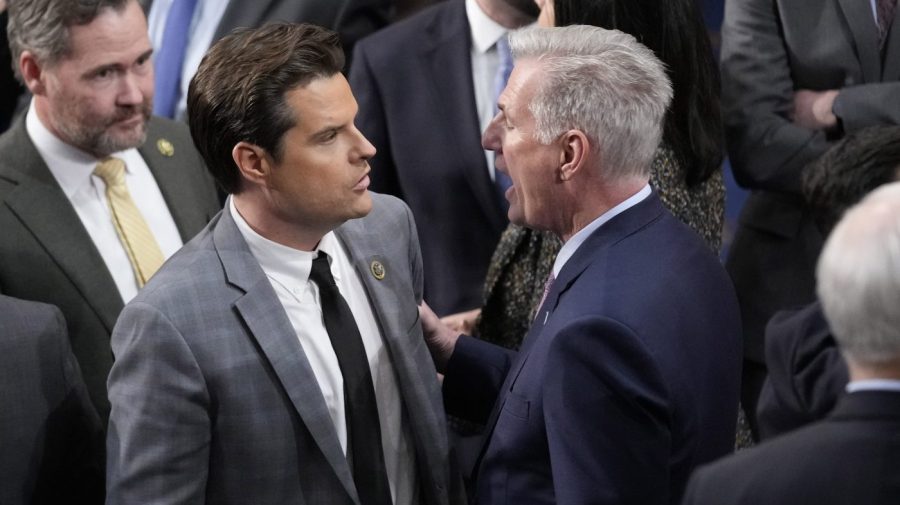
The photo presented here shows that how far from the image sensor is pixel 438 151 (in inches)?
153

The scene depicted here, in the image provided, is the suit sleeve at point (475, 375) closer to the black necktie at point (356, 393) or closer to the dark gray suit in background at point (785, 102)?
the black necktie at point (356, 393)

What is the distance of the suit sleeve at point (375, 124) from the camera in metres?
3.95

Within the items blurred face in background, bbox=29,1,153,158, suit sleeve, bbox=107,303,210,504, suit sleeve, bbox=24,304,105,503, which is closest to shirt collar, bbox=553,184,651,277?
suit sleeve, bbox=107,303,210,504

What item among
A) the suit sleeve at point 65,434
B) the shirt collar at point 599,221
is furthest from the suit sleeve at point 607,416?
the suit sleeve at point 65,434

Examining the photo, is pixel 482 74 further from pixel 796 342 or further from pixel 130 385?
pixel 130 385

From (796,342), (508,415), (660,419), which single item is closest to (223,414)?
(508,415)

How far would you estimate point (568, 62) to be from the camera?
2732mm

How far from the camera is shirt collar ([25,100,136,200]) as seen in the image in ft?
11.5

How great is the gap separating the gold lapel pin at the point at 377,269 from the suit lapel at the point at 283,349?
0.30 meters

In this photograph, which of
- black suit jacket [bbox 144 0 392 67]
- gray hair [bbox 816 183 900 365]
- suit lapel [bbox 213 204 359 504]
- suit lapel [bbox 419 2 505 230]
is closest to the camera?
gray hair [bbox 816 183 900 365]

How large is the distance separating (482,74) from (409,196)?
0.42 m

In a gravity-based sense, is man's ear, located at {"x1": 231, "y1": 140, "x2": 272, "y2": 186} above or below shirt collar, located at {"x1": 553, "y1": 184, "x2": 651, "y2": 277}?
above

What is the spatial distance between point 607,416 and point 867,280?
767 mm

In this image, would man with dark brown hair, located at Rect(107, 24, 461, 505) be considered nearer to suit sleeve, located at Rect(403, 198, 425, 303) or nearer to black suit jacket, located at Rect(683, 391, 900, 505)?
suit sleeve, located at Rect(403, 198, 425, 303)
